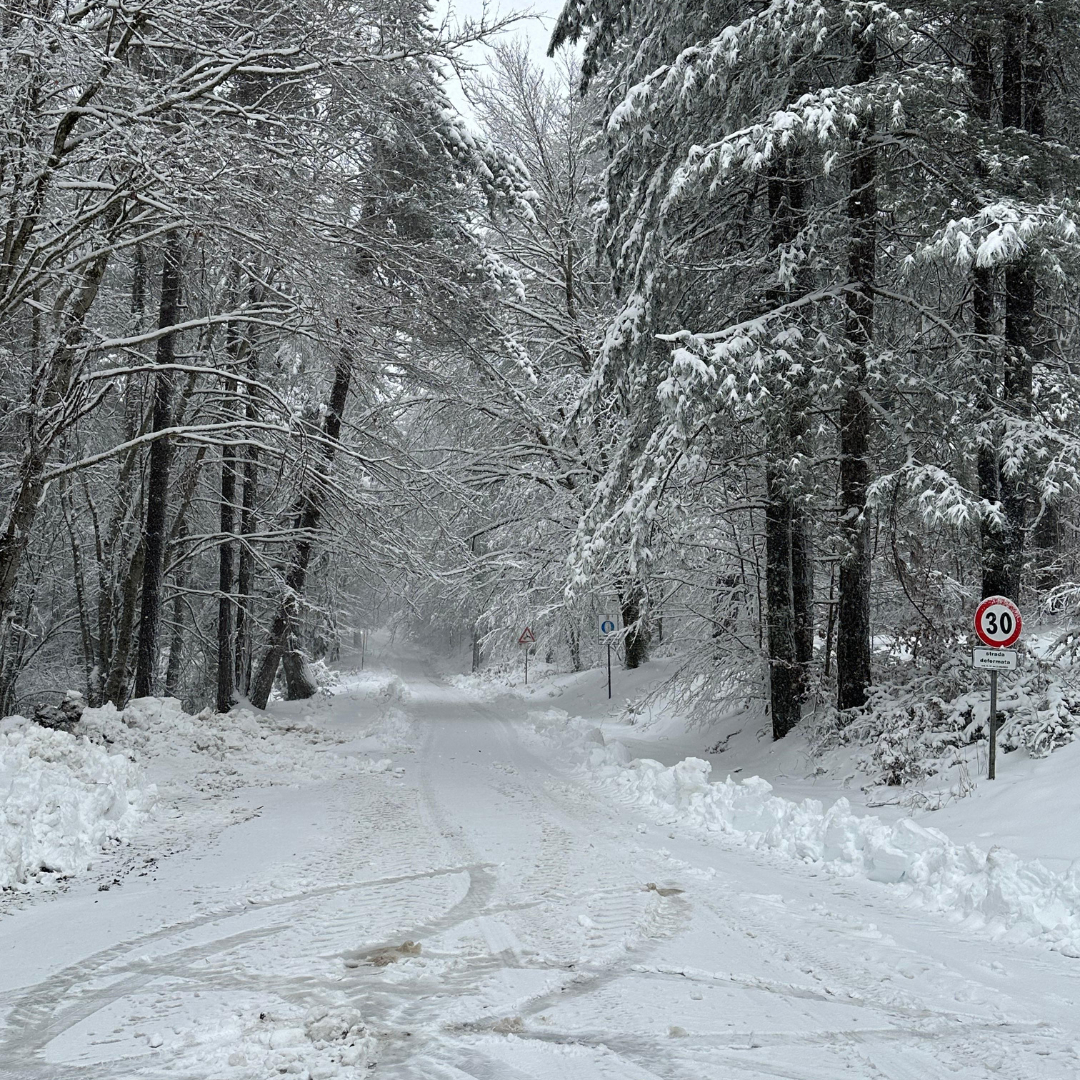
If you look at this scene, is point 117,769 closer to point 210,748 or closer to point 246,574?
point 210,748

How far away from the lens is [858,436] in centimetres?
1100

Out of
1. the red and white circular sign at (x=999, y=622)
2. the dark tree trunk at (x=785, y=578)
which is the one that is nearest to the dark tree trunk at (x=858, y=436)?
the dark tree trunk at (x=785, y=578)

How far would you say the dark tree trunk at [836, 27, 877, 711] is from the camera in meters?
10.4

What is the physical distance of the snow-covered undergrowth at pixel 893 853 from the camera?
533 cm

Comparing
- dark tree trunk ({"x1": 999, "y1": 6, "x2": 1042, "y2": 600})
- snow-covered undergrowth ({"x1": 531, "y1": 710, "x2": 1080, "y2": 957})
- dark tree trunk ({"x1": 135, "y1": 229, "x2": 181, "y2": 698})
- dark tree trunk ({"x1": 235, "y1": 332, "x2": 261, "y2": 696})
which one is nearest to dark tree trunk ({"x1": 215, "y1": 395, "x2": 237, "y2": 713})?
dark tree trunk ({"x1": 235, "y1": 332, "x2": 261, "y2": 696})

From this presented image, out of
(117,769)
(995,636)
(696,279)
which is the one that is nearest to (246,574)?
(117,769)

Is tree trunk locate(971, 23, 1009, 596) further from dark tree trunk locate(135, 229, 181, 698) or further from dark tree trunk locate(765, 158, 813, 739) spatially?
dark tree trunk locate(135, 229, 181, 698)

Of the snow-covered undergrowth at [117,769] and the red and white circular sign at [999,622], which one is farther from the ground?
the red and white circular sign at [999,622]

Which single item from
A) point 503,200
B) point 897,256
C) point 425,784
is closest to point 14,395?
point 503,200

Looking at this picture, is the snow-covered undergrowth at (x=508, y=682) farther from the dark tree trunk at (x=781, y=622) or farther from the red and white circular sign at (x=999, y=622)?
the red and white circular sign at (x=999, y=622)

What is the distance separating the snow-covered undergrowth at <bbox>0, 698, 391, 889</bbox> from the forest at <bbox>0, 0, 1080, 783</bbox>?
1.92 metres

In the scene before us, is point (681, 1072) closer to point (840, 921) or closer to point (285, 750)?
point (840, 921)

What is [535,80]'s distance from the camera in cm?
Result: 1950

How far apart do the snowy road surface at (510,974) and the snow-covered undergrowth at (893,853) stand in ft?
0.77
